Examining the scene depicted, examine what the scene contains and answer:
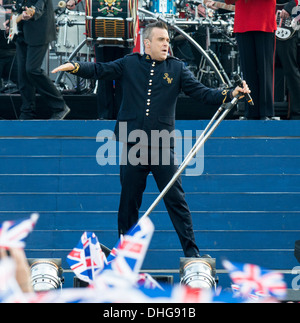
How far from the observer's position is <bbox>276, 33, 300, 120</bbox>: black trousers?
731cm

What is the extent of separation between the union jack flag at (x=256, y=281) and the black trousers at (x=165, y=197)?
3281 mm

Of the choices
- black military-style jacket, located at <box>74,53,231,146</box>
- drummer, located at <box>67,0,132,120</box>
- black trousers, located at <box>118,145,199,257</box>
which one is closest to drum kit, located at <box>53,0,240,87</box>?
drummer, located at <box>67,0,132,120</box>

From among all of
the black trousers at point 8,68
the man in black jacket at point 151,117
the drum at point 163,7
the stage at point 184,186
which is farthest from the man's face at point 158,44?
the drum at point 163,7

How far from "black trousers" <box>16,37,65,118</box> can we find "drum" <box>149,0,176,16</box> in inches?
133

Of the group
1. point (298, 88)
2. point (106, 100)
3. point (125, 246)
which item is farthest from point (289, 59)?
point (125, 246)

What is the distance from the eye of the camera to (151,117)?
500cm

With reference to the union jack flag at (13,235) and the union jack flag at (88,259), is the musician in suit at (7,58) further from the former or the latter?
the union jack flag at (13,235)

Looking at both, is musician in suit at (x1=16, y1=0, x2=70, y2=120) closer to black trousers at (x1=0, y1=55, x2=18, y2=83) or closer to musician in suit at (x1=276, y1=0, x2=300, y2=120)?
black trousers at (x1=0, y1=55, x2=18, y2=83)

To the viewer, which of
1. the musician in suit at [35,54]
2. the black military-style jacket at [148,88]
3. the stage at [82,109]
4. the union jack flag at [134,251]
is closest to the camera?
the union jack flag at [134,251]

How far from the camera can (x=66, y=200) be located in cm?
→ 645

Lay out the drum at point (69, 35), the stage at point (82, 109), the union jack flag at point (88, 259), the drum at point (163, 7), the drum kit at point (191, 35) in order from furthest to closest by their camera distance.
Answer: the drum at point (69, 35) → the drum at point (163, 7) → the drum kit at point (191, 35) → the stage at point (82, 109) → the union jack flag at point (88, 259)

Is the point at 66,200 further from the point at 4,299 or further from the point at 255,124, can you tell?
the point at 4,299

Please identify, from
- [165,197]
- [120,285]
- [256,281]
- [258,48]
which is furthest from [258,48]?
[120,285]

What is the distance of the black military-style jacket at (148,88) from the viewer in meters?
4.99
